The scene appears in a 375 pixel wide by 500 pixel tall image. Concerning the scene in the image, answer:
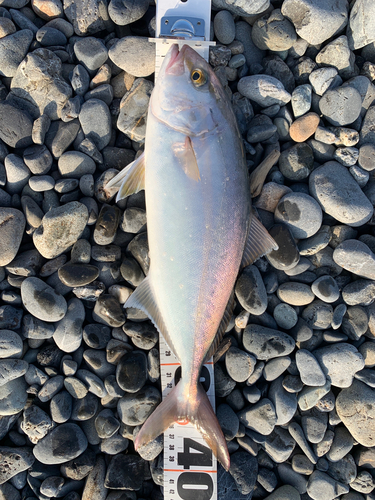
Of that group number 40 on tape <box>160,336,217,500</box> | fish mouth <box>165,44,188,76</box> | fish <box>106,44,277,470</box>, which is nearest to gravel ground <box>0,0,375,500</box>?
number 40 on tape <box>160,336,217,500</box>

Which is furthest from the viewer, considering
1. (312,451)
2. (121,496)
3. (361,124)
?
(361,124)

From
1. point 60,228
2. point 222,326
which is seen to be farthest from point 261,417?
point 60,228

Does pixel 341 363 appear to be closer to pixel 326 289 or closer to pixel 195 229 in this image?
pixel 326 289

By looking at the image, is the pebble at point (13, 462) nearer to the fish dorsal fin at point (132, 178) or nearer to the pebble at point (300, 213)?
the fish dorsal fin at point (132, 178)

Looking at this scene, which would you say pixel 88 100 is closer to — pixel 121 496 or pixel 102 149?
pixel 102 149

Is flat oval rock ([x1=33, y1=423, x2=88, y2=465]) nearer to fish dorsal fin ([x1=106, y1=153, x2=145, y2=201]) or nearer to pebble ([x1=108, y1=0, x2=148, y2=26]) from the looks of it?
fish dorsal fin ([x1=106, y1=153, x2=145, y2=201])

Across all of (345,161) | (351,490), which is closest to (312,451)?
(351,490)
